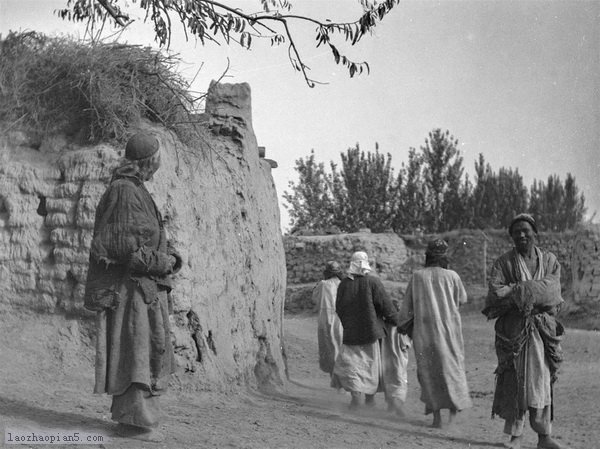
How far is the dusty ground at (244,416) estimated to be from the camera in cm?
516

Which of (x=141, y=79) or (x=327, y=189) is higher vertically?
(x=327, y=189)

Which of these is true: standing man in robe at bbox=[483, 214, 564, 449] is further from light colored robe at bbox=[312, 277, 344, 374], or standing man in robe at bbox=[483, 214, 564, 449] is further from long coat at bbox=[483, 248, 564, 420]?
light colored robe at bbox=[312, 277, 344, 374]

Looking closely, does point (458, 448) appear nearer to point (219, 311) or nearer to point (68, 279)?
point (219, 311)

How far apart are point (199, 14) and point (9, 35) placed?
2436 millimetres

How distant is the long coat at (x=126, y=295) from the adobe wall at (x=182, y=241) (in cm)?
198

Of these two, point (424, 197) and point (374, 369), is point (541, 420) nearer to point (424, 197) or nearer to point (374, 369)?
point (374, 369)

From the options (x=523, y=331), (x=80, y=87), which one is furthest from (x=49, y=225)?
(x=523, y=331)

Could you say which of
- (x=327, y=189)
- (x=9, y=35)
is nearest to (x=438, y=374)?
(x=9, y=35)

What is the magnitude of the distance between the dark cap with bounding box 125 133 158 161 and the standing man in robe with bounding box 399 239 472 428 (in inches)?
126

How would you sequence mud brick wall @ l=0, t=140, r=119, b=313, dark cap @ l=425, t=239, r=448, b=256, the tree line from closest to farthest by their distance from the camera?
1. mud brick wall @ l=0, t=140, r=119, b=313
2. dark cap @ l=425, t=239, r=448, b=256
3. the tree line

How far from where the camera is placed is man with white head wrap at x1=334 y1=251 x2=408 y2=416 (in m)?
8.10

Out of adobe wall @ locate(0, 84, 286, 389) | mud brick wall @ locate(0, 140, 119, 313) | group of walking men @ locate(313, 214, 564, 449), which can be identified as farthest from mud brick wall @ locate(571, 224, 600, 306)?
mud brick wall @ locate(0, 140, 119, 313)

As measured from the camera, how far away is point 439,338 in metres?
7.25

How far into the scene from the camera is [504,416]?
623cm
